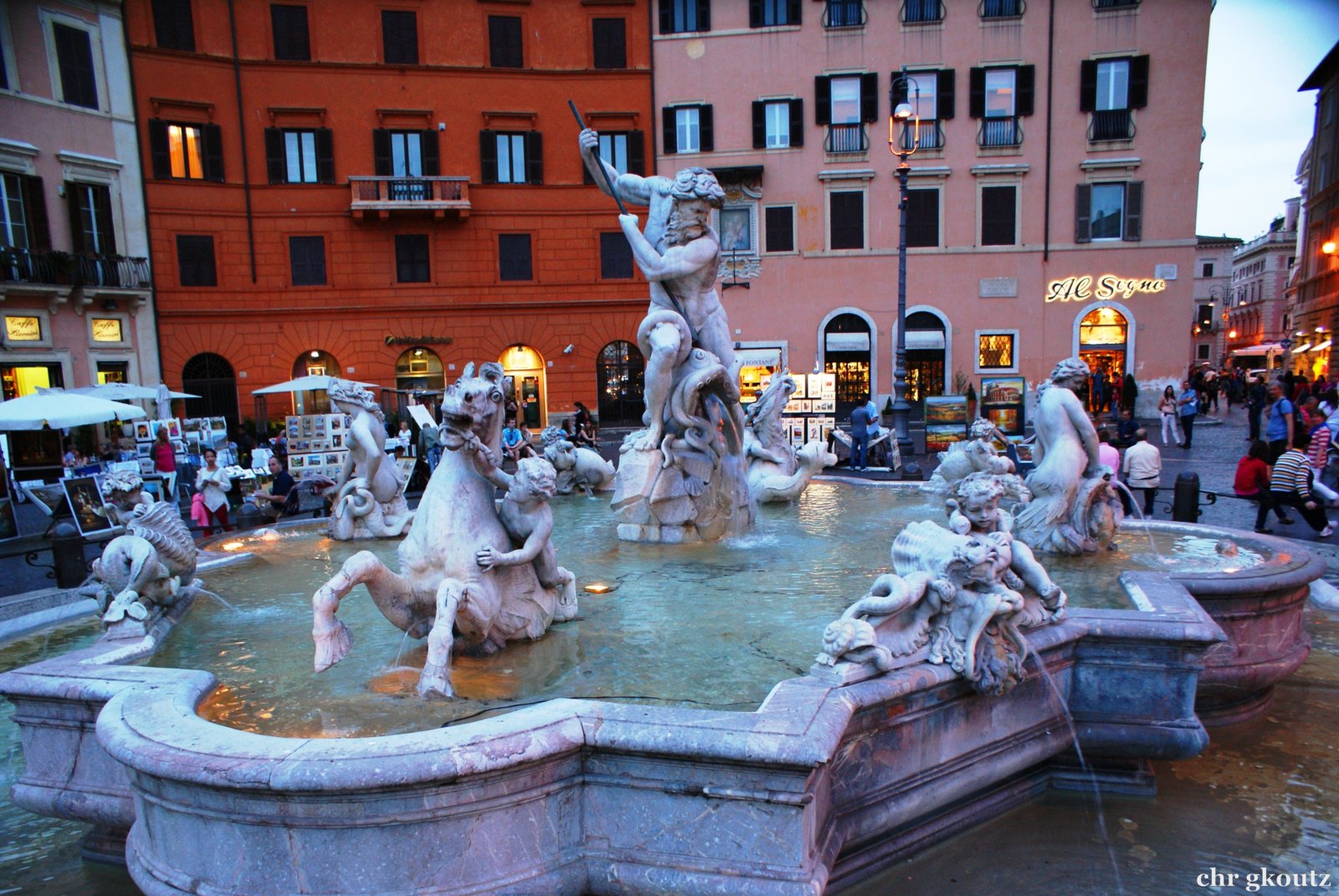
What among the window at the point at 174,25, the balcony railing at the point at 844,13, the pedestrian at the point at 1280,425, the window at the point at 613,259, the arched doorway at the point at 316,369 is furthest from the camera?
the window at the point at 613,259

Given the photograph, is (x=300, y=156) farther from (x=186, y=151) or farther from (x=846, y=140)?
(x=846, y=140)

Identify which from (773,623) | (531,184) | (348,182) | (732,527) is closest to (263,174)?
(348,182)

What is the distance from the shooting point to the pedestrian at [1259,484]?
8.96m

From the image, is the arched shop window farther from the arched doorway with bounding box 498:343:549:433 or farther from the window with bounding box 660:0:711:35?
the window with bounding box 660:0:711:35

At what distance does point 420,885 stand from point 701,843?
0.85 meters

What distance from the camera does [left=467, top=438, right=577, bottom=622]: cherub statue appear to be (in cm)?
370

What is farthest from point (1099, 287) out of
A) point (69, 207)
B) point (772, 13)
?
point (69, 207)

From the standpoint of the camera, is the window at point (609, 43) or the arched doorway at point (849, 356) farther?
the arched doorway at point (849, 356)

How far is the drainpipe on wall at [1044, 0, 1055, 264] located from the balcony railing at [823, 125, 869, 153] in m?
5.66

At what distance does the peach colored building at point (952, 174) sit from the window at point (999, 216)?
0.18ft

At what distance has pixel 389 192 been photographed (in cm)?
2678

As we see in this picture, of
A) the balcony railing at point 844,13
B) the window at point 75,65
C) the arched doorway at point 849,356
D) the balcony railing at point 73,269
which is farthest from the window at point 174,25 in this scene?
the arched doorway at point 849,356

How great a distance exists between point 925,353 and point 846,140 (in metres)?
7.28

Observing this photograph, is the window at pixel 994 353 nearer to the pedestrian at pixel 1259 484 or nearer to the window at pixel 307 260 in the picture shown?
the pedestrian at pixel 1259 484
